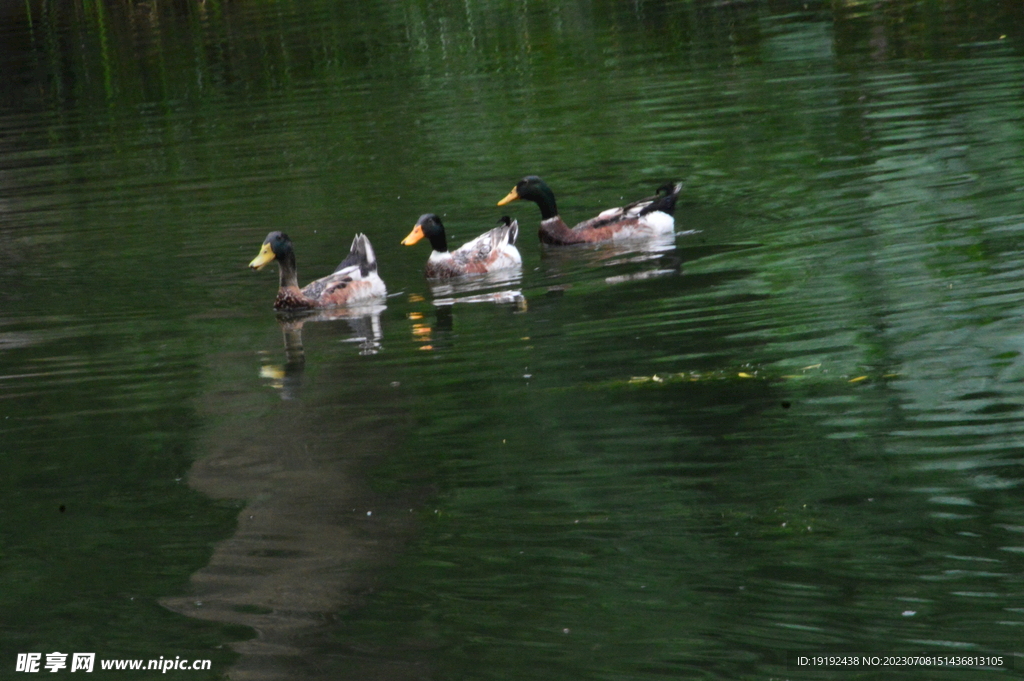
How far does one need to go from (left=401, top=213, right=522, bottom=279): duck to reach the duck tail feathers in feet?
2.33

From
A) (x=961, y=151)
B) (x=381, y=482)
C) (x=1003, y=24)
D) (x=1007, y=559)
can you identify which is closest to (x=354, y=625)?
(x=381, y=482)

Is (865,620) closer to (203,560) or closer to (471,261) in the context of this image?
(203,560)

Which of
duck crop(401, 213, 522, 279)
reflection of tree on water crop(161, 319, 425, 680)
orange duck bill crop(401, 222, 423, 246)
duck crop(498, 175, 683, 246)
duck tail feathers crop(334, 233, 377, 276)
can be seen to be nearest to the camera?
reflection of tree on water crop(161, 319, 425, 680)

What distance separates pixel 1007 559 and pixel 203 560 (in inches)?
141

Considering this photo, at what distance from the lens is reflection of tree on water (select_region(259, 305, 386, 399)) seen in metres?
10.0

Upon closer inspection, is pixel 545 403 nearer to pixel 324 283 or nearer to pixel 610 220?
pixel 324 283

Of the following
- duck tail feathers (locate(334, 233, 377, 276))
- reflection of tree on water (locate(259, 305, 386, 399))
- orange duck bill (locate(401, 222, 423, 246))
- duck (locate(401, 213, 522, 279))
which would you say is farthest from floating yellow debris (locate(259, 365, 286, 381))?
orange duck bill (locate(401, 222, 423, 246))

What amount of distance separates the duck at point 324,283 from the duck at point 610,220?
91.8 inches

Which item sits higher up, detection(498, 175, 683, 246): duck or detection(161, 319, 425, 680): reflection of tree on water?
detection(498, 175, 683, 246): duck

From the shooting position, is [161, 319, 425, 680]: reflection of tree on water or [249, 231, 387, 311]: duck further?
[249, 231, 387, 311]: duck

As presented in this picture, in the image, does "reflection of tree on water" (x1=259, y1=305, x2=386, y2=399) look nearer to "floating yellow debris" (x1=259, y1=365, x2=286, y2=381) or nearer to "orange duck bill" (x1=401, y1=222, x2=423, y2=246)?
"floating yellow debris" (x1=259, y1=365, x2=286, y2=381)

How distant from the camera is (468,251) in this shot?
13.6m

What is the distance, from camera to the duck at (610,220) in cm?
1395

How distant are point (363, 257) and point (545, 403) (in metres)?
4.70
